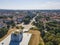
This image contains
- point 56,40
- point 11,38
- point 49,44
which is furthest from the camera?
point 56,40

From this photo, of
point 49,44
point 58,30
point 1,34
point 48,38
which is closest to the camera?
point 49,44

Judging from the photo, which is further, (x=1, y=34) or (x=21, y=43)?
(x=1, y=34)

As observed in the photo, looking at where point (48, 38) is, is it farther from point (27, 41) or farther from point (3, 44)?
point (3, 44)

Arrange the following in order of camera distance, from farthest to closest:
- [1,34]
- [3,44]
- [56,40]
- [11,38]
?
[1,34] < [56,40] < [11,38] < [3,44]

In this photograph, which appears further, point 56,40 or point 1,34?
point 1,34

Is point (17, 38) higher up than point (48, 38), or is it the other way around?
point (17, 38)

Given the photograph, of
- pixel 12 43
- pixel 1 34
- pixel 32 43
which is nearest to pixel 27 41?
pixel 32 43

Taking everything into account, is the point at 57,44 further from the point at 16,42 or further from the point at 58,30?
the point at 58,30

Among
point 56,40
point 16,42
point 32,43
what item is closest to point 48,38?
point 56,40

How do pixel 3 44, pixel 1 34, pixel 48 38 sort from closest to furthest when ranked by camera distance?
pixel 3 44
pixel 48 38
pixel 1 34
